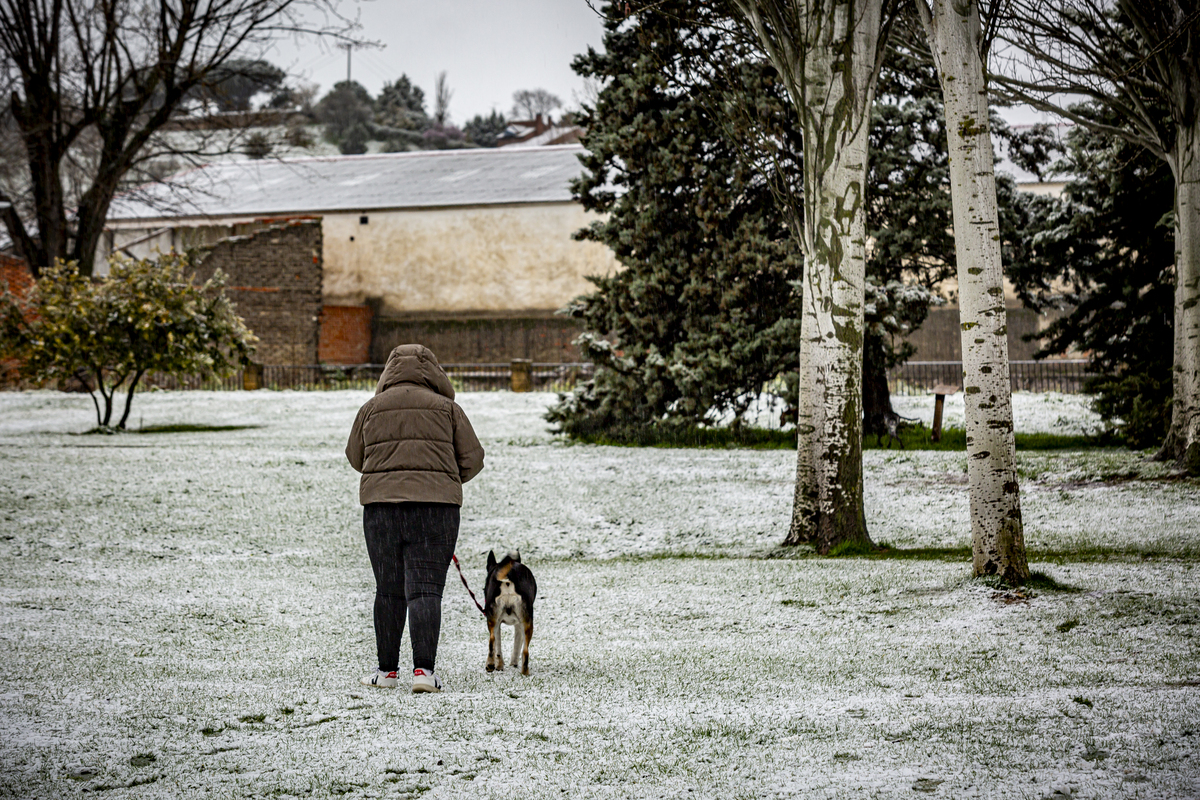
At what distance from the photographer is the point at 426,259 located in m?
42.2

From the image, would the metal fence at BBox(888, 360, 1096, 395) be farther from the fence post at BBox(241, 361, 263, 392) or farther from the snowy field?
the fence post at BBox(241, 361, 263, 392)

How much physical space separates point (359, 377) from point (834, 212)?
28742 mm

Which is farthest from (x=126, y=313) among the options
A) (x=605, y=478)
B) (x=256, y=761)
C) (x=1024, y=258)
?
(x=256, y=761)

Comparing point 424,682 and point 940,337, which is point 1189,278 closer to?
point 424,682

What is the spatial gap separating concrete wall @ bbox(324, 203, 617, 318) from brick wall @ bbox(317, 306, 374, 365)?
985mm

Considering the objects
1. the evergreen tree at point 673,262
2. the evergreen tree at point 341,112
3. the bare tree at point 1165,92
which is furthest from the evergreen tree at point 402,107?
the bare tree at point 1165,92

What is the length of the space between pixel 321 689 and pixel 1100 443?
16860mm

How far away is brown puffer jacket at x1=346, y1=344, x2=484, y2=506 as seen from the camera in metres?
5.59

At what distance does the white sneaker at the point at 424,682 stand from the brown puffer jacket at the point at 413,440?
932 mm

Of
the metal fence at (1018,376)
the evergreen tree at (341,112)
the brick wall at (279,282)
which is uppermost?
the evergreen tree at (341,112)

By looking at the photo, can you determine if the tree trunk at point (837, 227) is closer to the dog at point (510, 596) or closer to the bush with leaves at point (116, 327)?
the dog at point (510, 596)

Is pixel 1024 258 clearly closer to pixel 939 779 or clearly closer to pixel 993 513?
pixel 993 513

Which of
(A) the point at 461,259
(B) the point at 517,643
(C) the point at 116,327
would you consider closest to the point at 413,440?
(B) the point at 517,643

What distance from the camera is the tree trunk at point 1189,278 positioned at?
1447 centimetres
